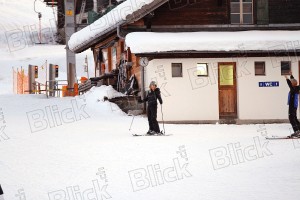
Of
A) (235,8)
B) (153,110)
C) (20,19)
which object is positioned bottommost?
(153,110)

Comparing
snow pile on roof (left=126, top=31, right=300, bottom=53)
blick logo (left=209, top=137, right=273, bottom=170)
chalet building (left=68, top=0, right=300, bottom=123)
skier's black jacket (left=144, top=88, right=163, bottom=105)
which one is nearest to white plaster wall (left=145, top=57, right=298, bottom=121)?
chalet building (left=68, top=0, right=300, bottom=123)

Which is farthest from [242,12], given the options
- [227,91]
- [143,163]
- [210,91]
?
[143,163]

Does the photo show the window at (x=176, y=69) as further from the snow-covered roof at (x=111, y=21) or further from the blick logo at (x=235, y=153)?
the blick logo at (x=235, y=153)

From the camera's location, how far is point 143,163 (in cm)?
974

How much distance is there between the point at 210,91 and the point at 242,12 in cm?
406

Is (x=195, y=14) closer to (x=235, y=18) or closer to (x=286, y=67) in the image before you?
(x=235, y=18)

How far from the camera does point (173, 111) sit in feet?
64.1

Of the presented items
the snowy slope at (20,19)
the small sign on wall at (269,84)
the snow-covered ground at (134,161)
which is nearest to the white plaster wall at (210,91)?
the small sign on wall at (269,84)

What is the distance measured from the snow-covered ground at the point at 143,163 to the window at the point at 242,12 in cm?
588

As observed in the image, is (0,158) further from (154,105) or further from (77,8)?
(77,8)

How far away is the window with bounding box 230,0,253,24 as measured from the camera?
71.0ft

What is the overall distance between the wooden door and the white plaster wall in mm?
257

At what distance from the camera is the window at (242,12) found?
21.6 m

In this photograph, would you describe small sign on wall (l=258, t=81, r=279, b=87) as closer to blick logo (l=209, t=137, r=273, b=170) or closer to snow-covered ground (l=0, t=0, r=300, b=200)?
snow-covered ground (l=0, t=0, r=300, b=200)
